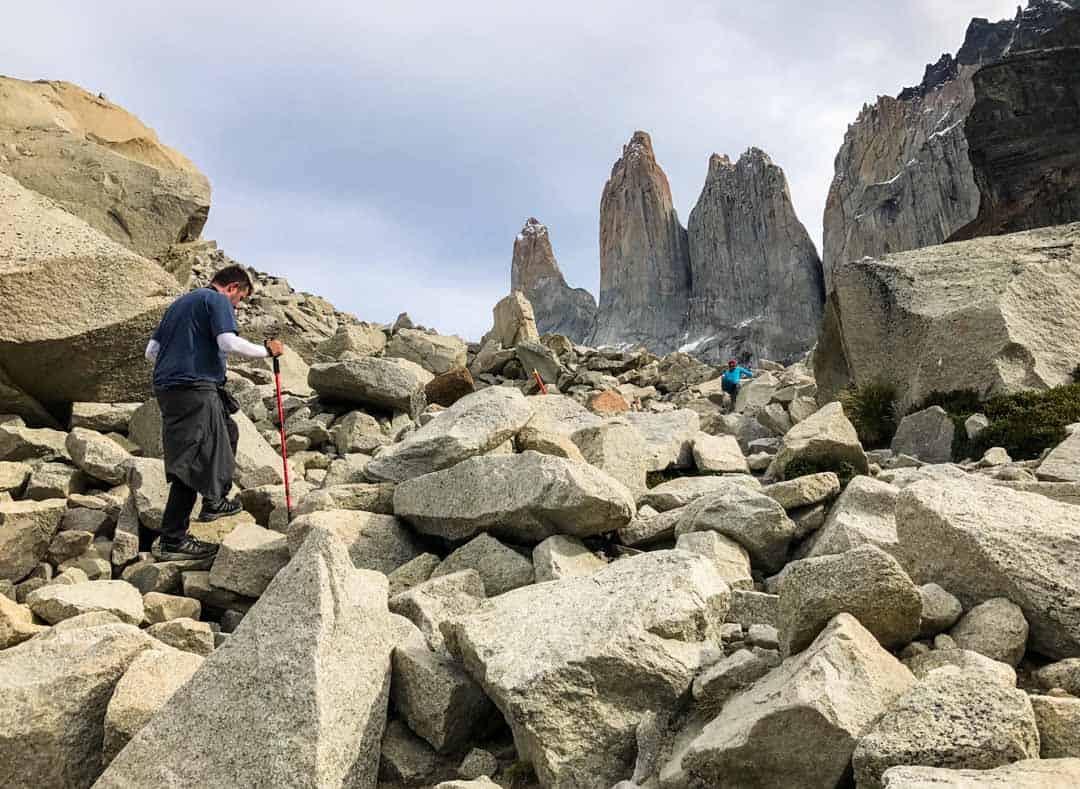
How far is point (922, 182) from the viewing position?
322ft

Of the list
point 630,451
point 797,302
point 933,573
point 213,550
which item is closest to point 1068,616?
point 933,573

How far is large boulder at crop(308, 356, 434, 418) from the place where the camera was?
46.9 feet

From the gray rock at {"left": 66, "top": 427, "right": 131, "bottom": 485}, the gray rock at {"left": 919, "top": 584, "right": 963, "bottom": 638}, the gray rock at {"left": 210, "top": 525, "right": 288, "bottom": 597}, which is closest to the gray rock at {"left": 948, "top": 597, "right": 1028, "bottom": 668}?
the gray rock at {"left": 919, "top": 584, "right": 963, "bottom": 638}

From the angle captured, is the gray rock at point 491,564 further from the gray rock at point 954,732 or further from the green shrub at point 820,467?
the green shrub at point 820,467

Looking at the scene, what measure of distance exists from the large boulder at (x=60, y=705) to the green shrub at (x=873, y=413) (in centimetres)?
1125

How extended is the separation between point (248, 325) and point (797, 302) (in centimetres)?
10457

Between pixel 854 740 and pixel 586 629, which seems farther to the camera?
pixel 586 629

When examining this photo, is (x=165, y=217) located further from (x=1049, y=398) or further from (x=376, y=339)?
(x=1049, y=398)

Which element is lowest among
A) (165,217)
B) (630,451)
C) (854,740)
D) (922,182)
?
(854,740)

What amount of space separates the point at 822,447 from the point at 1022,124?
232ft

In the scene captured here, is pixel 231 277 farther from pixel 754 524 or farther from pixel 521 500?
pixel 754 524

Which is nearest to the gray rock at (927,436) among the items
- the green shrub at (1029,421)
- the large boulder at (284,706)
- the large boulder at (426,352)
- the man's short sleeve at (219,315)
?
the green shrub at (1029,421)

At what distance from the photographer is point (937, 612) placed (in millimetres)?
4344

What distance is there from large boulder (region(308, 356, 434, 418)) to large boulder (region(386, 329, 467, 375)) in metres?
8.77
